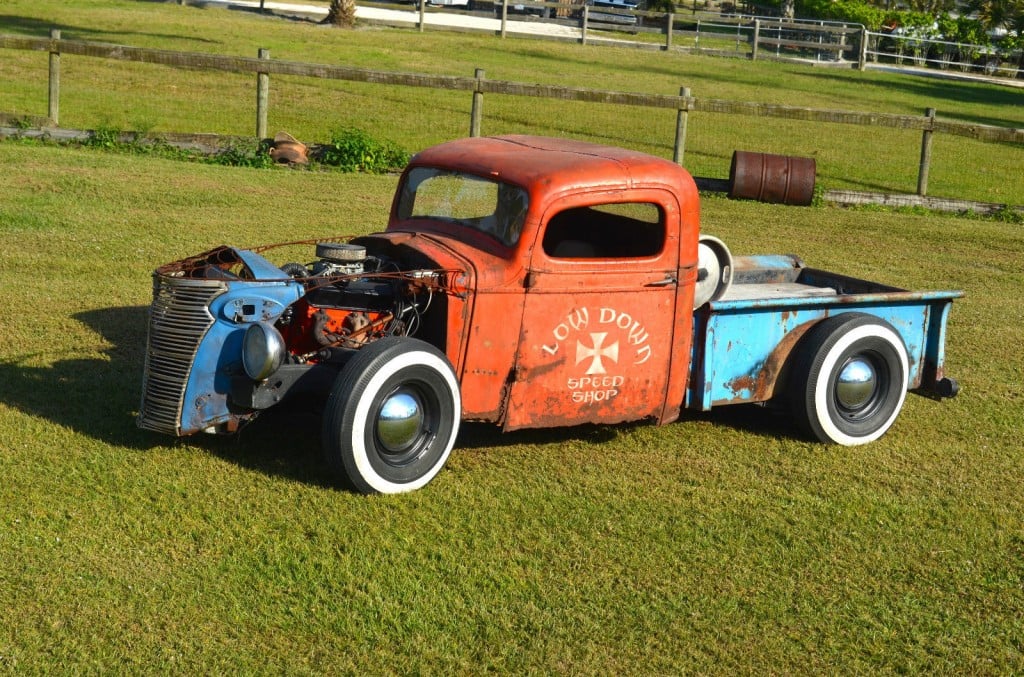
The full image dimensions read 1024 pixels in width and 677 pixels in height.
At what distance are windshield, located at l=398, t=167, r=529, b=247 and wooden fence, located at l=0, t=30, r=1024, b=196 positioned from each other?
9.29 metres

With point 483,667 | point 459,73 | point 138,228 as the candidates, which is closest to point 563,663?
point 483,667

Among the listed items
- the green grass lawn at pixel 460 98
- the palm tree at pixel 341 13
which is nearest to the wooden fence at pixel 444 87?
the green grass lawn at pixel 460 98

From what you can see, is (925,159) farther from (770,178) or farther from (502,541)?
(502,541)

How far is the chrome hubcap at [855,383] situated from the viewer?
23.3 ft

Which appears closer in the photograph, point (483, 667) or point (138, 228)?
point (483, 667)

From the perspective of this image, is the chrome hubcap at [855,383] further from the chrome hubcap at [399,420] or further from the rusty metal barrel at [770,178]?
the rusty metal barrel at [770,178]

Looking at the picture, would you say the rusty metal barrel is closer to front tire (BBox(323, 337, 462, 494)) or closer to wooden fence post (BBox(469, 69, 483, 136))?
wooden fence post (BBox(469, 69, 483, 136))

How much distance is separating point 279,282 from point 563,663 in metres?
2.54

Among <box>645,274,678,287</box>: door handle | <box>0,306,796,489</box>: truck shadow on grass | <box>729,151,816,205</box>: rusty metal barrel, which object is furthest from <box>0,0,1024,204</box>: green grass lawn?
<box>645,274,678,287</box>: door handle

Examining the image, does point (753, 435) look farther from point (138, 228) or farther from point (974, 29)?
point (974, 29)

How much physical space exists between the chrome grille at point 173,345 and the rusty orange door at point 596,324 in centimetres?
159

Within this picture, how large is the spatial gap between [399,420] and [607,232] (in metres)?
1.81

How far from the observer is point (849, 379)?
7102 millimetres

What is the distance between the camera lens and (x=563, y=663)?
15.1 feet
